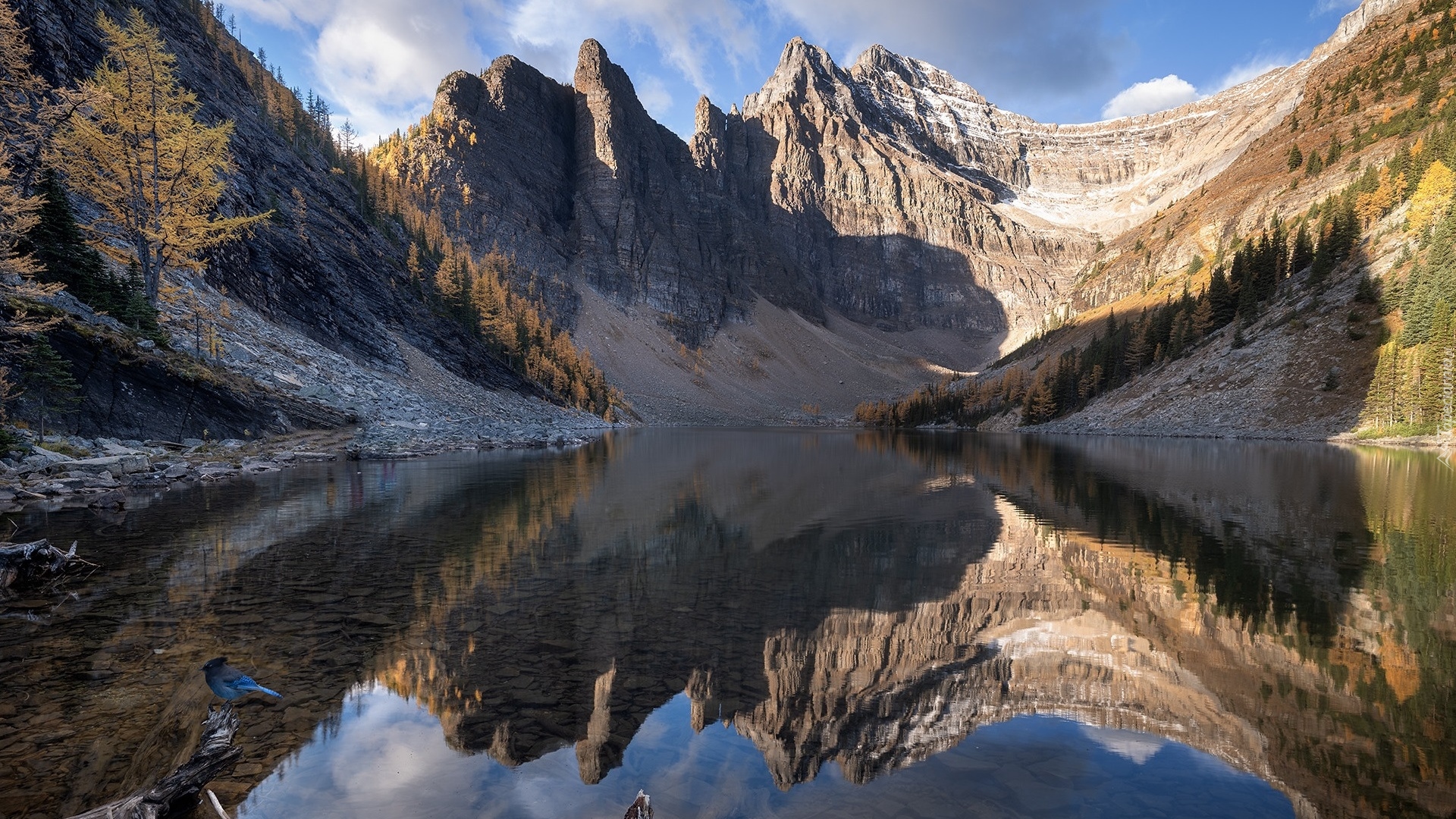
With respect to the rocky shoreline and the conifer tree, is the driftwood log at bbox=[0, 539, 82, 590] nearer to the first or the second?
the rocky shoreline

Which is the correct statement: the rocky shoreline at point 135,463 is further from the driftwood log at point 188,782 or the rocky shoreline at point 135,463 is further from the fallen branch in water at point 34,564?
the driftwood log at point 188,782

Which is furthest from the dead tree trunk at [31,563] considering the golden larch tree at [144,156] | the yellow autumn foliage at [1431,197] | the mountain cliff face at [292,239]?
the yellow autumn foliage at [1431,197]

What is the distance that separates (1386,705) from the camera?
23.1ft

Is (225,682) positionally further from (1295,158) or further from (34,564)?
(1295,158)

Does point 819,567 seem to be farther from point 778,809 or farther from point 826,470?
point 826,470

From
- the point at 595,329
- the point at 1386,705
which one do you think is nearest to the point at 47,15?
the point at 1386,705

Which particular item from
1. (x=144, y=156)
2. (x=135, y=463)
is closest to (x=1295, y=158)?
(x=144, y=156)

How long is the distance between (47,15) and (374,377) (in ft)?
107

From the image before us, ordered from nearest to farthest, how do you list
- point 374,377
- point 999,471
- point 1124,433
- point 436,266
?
point 999,471
point 374,377
point 1124,433
point 436,266

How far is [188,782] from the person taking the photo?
498 cm

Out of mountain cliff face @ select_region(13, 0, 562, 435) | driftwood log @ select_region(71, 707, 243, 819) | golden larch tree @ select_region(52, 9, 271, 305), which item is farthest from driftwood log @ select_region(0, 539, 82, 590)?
golden larch tree @ select_region(52, 9, 271, 305)

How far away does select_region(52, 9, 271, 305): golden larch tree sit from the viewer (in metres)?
33.1

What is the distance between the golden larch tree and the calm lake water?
2452cm

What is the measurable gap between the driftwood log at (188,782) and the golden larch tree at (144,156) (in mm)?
39570
